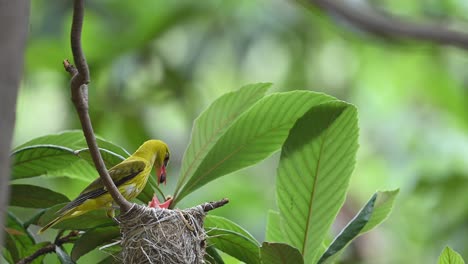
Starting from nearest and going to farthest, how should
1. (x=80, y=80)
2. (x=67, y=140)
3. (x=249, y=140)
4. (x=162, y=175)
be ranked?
(x=80, y=80)
(x=249, y=140)
(x=67, y=140)
(x=162, y=175)

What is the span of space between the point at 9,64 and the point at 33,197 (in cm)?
128

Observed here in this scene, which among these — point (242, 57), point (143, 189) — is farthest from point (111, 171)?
point (242, 57)

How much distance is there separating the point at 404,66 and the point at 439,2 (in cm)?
74

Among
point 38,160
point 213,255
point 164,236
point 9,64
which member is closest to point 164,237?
point 164,236

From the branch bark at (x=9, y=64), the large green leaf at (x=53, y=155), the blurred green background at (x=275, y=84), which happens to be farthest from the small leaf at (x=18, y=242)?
the blurred green background at (x=275, y=84)

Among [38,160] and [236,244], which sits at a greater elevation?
[38,160]

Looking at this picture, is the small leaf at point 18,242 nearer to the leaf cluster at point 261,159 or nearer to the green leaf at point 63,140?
the leaf cluster at point 261,159

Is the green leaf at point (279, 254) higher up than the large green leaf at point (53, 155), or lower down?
lower down

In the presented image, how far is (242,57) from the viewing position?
6137 mm

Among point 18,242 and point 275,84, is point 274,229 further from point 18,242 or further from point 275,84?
point 275,84

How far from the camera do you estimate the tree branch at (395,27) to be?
378 cm

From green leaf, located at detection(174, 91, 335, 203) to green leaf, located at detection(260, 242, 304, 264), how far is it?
0.28 metres

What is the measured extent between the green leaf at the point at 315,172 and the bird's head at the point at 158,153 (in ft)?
2.09

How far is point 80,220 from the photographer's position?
68.6 inches
